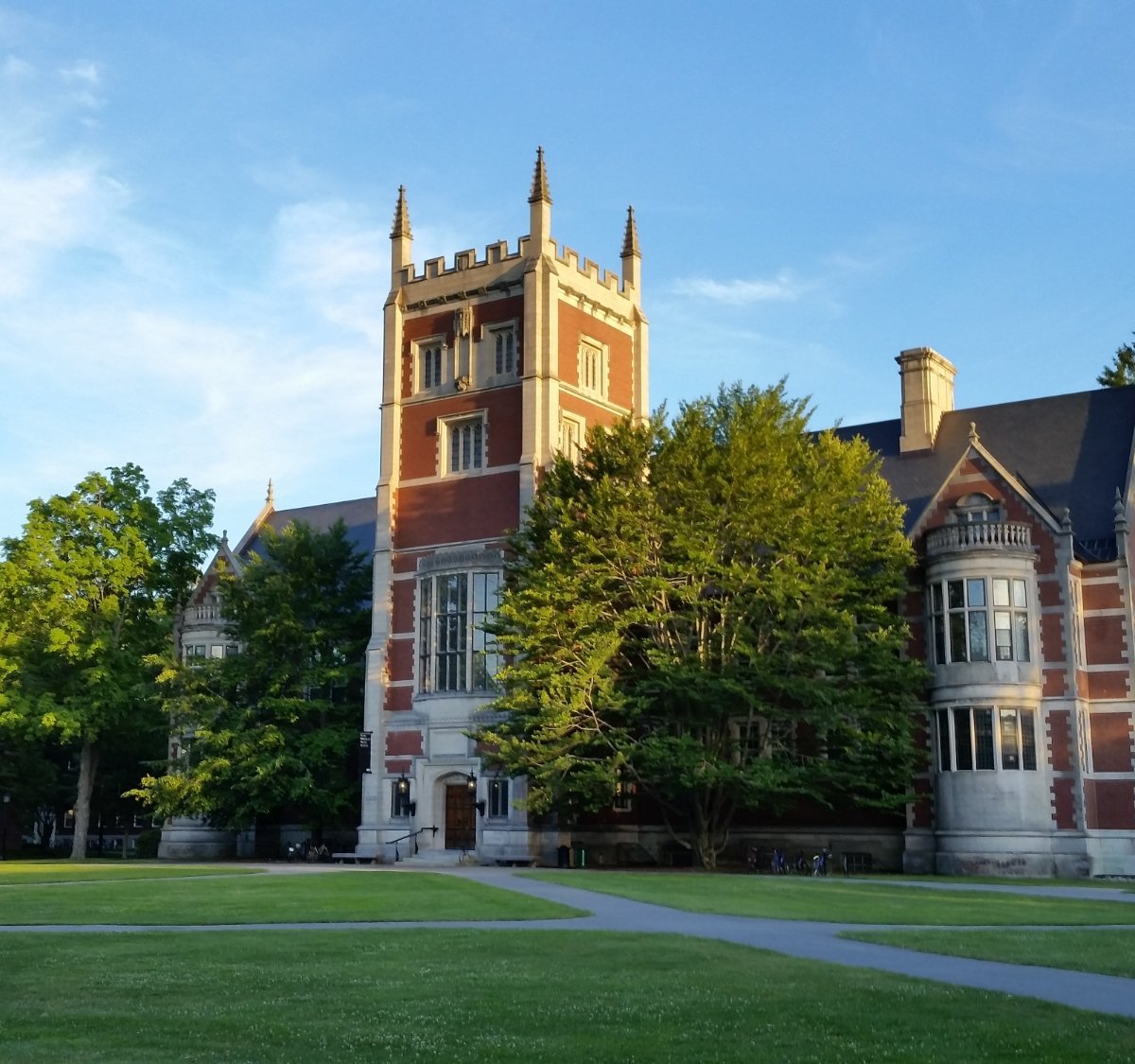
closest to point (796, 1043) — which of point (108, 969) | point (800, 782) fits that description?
point (108, 969)

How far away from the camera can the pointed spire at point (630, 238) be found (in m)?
57.1

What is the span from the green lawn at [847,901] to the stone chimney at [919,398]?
21.5 m

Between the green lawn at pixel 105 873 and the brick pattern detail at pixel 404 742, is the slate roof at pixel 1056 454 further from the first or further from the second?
the green lawn at pixel 105 873

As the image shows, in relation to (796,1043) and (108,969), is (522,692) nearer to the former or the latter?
(108,969)

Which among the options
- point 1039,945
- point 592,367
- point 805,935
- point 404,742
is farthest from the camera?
point 592,367

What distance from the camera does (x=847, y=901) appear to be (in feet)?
86.6

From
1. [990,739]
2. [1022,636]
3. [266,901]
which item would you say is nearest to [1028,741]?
[990,739]

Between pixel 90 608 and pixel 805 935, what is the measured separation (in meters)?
43.4

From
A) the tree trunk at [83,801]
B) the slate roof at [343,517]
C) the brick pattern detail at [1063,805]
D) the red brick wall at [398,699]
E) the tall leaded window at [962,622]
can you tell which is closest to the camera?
the brick pattern detail at [1063,805]

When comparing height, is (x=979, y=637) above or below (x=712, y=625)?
below

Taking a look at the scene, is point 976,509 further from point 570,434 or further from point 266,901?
point 266,901

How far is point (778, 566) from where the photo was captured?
41906mm

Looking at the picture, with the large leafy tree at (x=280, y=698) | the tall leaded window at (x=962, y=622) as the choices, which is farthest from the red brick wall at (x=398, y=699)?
the tall leaded window at (x=962, y=622)

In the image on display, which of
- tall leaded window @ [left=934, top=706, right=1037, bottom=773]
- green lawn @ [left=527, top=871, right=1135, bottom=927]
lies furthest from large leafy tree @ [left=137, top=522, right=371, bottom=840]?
tall leaded window @ [left=934, top=706, right=1037, bottom=773]
